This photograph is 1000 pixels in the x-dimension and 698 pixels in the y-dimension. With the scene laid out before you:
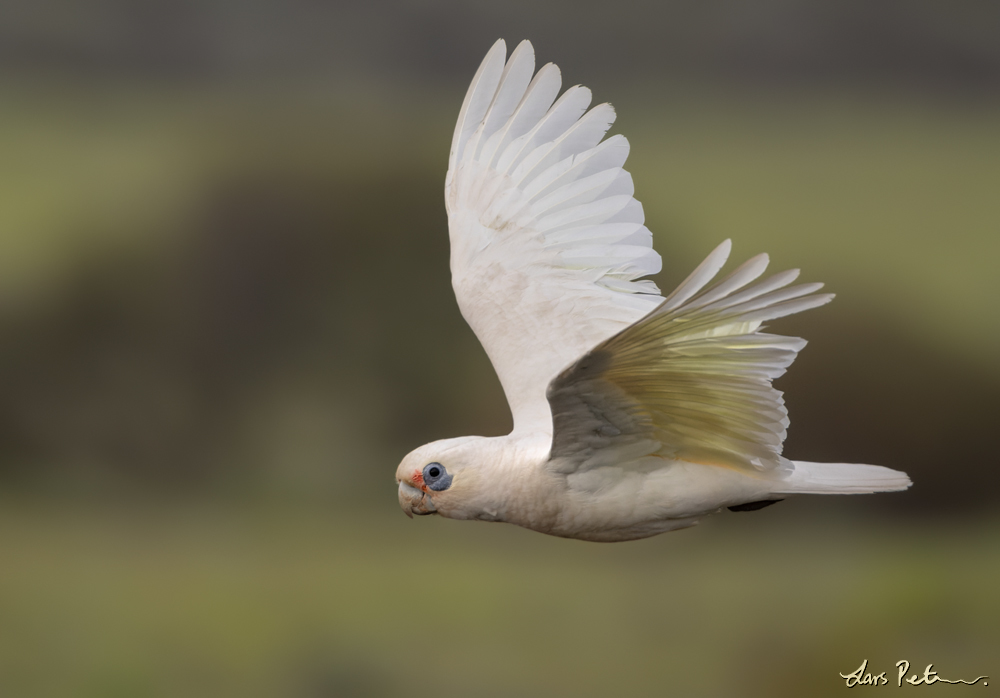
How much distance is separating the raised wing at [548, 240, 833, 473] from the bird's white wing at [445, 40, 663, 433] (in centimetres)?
19

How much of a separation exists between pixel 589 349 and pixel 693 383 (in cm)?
12

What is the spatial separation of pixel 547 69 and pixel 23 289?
1912 millimetres

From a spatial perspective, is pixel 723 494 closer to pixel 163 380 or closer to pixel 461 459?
pixel 461 459

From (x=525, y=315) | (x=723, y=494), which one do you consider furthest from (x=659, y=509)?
(x=525, y=315)

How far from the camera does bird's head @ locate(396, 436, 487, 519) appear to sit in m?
0.88

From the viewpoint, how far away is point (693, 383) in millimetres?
794

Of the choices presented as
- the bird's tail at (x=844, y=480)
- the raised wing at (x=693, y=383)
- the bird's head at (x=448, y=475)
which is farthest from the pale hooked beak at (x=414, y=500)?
the bird's tail at (x=844, y=480)

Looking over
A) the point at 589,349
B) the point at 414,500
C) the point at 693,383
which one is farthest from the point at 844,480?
the point at 414,500

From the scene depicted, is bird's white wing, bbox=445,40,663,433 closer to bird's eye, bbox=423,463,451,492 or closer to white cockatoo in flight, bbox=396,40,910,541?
white cockatoo in flight, bbox=396,40,910,541

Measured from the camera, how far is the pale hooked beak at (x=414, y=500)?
2.97ft

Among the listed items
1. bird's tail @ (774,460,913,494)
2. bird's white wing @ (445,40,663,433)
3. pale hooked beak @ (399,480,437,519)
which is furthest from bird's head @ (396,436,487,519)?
bird's tail @ (774,460,913,494)

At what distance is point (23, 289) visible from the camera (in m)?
2.36

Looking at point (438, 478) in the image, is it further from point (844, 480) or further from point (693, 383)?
point (844, 480)

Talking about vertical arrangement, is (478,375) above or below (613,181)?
below
